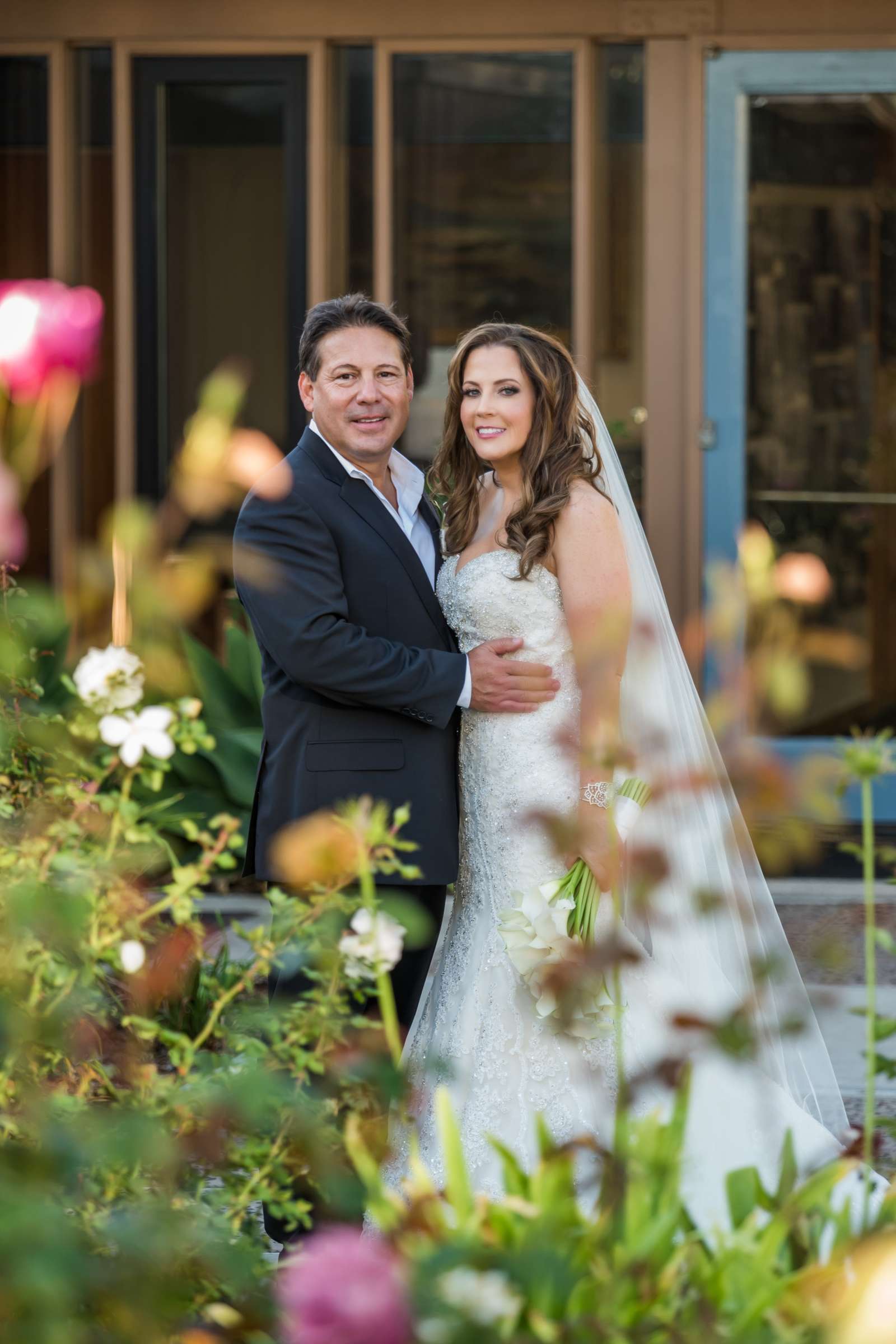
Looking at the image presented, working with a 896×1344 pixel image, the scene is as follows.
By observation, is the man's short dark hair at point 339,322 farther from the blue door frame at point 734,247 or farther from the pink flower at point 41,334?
the blue door frame at point 734,247

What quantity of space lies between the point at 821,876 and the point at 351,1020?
4256 mm

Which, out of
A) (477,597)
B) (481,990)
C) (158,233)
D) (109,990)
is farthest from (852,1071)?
(158,233)

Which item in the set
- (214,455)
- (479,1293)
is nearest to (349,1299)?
(479,1293)

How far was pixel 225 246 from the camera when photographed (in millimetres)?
6730

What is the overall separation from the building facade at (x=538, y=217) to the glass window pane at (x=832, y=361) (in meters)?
0.01

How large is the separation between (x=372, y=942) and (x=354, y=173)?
17.9 feet

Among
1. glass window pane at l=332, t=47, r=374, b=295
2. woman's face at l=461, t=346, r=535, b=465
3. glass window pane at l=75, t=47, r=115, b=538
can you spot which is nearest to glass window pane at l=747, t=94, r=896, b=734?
glass window pane at l=332, t=47, r=374, b=295

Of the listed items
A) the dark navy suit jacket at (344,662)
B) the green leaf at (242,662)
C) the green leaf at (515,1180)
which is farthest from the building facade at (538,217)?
the green leaf at (515,1180)

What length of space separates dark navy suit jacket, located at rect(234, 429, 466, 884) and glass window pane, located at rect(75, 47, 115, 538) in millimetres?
3866

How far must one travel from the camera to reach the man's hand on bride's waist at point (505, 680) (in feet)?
10.5

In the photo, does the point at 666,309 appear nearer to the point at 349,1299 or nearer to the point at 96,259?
the point at 96,259

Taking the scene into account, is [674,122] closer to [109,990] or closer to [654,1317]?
[109,990]

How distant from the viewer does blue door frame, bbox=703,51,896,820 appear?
6.30 meters

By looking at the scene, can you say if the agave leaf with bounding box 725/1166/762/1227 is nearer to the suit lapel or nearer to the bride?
the bride
